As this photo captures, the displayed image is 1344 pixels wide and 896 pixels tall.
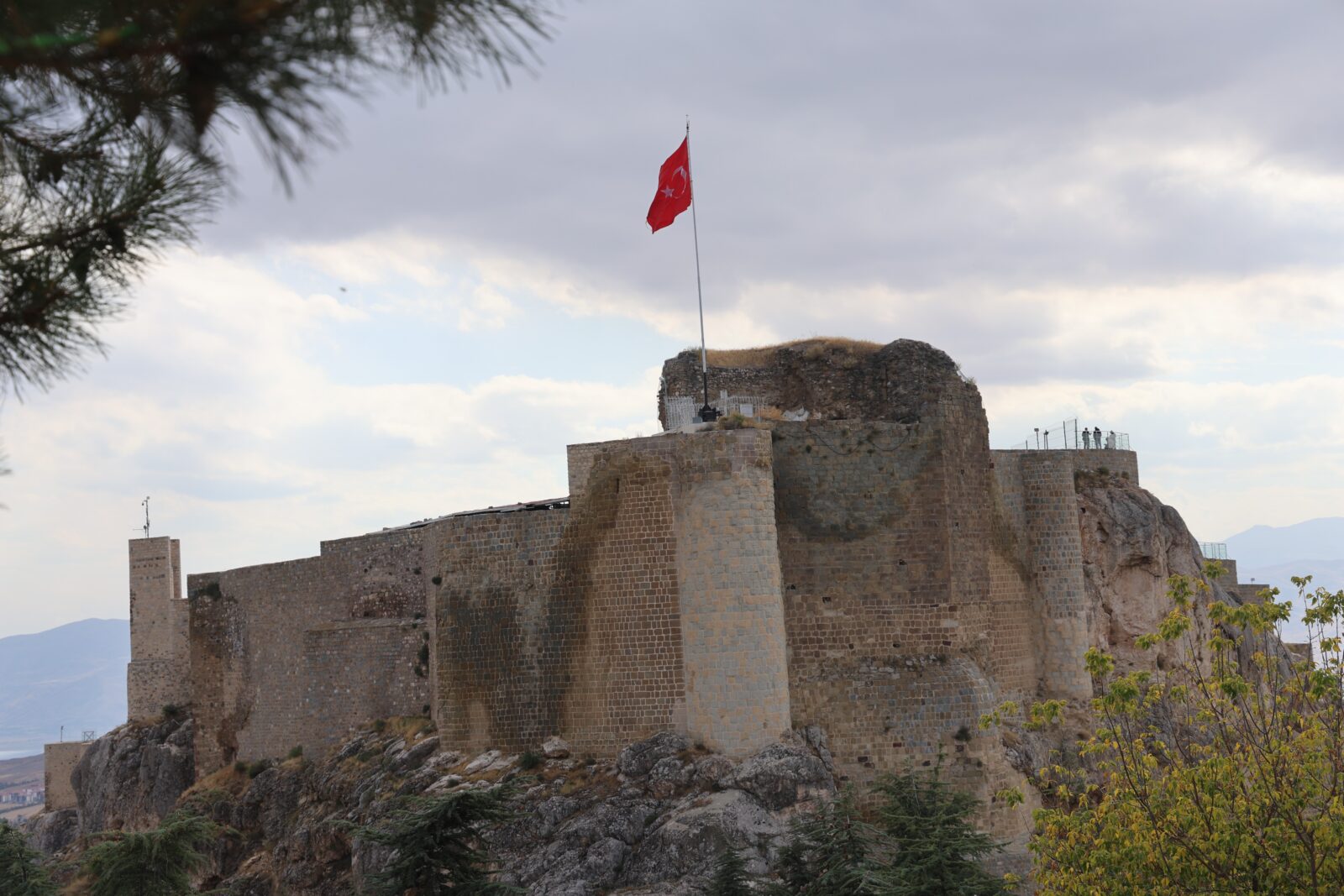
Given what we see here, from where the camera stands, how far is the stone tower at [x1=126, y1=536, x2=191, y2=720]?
125ft

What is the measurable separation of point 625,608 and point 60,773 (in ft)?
89.8

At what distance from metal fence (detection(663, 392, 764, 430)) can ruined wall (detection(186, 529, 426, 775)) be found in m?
6.29

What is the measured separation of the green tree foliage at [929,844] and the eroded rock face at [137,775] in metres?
20.0

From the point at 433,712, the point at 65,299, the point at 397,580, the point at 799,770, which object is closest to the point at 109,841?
the point at 433,712

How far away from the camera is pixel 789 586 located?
2409 centimetres

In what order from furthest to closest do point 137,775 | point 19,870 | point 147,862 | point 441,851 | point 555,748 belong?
point 137,775
point 555,748
point 19,870
point 147,862
point 441,851

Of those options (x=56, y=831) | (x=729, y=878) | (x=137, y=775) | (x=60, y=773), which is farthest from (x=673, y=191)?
(x=60, y=773)

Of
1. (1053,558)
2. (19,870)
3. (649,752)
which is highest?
(1053,558)

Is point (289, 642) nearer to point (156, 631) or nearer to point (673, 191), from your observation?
point (156, 631)

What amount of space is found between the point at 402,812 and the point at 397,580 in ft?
36.6

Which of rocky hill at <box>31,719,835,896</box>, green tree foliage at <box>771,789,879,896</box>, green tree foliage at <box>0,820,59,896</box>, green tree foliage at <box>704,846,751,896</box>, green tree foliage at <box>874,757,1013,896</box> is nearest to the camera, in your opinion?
green tree foliage at <box>874,757,1013,896</box>

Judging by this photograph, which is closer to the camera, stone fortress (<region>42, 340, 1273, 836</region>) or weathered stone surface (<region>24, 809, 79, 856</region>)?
stone fortress (<region>42, 340, 1273, 836</region>)

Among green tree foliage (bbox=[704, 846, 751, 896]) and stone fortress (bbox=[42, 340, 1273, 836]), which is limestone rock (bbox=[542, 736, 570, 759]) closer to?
stone fortress (bbox=[42, 340, 1273, 836])

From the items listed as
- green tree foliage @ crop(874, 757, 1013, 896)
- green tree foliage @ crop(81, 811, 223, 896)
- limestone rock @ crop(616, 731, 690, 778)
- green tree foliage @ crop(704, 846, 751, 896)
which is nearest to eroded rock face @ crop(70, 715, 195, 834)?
green tree foliage @ crop(81, 811, 223, 896)
